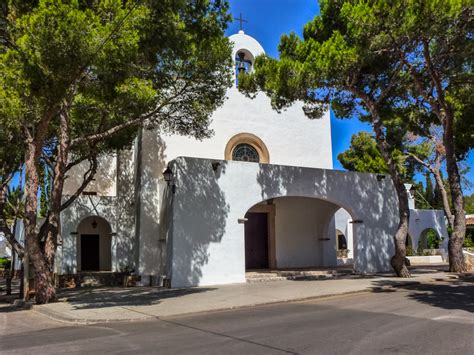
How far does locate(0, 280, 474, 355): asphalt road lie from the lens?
6.93m

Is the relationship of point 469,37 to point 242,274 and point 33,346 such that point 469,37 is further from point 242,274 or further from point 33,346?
point 33,346

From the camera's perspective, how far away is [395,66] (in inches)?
667

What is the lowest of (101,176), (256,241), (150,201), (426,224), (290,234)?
(256,241)

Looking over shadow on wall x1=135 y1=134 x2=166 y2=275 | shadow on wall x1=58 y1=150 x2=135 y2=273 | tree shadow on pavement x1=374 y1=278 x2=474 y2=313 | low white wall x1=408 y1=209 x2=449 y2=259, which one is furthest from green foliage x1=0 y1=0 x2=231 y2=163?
low white wall x1=408 y1=209 x2=449 y2=259

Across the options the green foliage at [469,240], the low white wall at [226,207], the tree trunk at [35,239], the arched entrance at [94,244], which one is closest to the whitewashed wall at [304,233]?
the low white wall at [226,207]

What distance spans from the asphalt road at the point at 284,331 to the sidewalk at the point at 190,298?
0.56m

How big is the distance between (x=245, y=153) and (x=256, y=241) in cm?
399

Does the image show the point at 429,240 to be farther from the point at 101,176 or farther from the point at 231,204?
the point at 101,176

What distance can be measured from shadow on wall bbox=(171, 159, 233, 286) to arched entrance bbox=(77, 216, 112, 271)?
32.1 ft

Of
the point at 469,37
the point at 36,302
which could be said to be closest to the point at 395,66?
the point at 469,37

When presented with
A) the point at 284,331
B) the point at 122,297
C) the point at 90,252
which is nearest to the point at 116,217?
the point at 90,252

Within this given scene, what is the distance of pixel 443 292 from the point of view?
43.0 feet

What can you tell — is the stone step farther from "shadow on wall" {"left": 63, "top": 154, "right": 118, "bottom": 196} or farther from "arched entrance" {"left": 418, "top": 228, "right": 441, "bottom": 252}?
"arched entrance" {"left": 418, "top": 228, "right": 441, "bottom": 252}

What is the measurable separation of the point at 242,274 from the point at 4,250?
39142 millimetres
